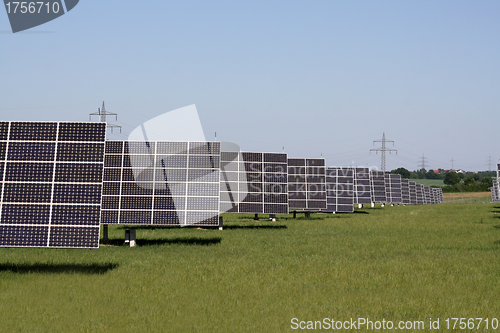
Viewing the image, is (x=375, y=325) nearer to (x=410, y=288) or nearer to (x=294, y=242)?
(x=410, y=288)

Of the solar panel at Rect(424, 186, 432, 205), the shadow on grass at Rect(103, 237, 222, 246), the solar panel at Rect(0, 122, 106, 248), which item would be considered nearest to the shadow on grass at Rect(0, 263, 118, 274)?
the solar panel at Rect(0, 122, 106, 248)

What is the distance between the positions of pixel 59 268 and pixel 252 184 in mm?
18918

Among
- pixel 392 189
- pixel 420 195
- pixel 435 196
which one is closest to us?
pixel 392 189

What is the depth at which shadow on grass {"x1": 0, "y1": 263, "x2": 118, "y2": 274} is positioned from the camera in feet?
55.0

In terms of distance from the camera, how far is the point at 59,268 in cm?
1756

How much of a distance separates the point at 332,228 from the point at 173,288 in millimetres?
21251

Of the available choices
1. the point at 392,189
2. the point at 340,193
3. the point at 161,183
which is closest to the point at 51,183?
the point at 161,183

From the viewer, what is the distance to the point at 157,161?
25047 millimetres

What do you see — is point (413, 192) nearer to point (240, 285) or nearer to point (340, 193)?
point (340, 193)

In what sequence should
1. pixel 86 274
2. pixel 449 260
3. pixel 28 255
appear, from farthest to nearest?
pixel 28 255 < pixel 449 260 < pixel 86 274

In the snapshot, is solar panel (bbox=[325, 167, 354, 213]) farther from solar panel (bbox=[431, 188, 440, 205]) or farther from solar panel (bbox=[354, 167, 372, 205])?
solar panel (bbox=[431, 188, 440, 205])

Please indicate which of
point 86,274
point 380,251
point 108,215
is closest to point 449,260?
point 380,251

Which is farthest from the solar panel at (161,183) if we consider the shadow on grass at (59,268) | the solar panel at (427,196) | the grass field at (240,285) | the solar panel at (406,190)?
the solar panel at (427,196)

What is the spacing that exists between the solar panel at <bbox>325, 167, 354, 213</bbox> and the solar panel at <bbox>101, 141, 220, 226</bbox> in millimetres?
27646
